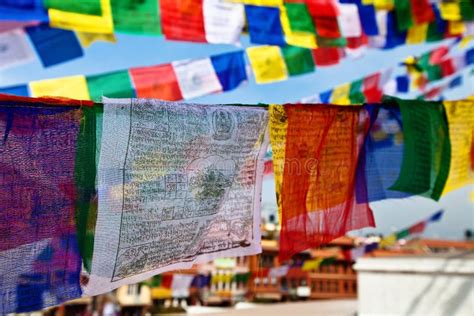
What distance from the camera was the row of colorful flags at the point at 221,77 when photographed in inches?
209

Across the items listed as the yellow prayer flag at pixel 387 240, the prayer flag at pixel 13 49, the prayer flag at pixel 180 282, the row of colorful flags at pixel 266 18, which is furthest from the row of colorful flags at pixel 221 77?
the prayer flag at pixel 180 282

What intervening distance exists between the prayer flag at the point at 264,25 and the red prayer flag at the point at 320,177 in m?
2.27

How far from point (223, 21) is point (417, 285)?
5.54 metres

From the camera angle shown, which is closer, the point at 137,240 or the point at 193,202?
the point at 137,240

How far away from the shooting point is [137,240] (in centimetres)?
259

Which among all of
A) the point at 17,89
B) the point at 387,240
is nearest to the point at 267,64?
the point at 17,89

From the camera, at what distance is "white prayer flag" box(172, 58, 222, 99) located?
5.84 metres

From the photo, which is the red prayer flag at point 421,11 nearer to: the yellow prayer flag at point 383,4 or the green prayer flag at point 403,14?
the green prayer flag at point 403,14

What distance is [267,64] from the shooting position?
648cm

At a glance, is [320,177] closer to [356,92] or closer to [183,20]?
[183,20]

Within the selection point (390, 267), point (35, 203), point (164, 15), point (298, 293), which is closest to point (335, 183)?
point (35, 203)

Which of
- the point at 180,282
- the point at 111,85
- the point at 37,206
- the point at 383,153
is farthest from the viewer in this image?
the point at 180,282

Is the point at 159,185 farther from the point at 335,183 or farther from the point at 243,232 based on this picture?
the point at 335,183

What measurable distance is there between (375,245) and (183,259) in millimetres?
9448
